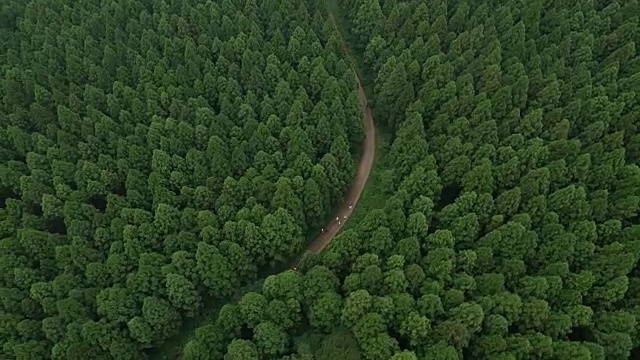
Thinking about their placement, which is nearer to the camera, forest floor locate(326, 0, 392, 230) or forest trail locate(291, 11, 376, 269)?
forest trail locate(291, 11, 376, 269)

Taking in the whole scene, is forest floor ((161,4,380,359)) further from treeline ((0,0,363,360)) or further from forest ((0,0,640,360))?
treeline ((0,0,363,360))

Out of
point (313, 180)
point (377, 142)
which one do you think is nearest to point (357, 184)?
point (377, 142)

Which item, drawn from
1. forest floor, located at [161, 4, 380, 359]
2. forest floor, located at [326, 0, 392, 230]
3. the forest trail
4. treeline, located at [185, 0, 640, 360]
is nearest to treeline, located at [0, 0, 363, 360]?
forest floor, located at [161, 4, 380, 359]

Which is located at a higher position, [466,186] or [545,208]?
[466,186]

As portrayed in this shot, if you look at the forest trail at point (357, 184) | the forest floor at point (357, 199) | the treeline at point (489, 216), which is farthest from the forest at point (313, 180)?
the forest trail at point (357, 184)

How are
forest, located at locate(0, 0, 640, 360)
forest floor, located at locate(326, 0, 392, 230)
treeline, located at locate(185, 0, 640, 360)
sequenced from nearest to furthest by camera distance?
treeline, located at locate(185, 0, 640, 360)
forest, located at locate(0, 0, 640, 360)
forest floor, located at locate(326, 0, 392, 230)

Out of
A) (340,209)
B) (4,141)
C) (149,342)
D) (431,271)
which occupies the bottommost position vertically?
Answer: (431,271)

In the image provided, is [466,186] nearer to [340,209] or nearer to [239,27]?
[340,209]

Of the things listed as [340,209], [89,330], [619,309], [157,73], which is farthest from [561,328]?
[157,73]
